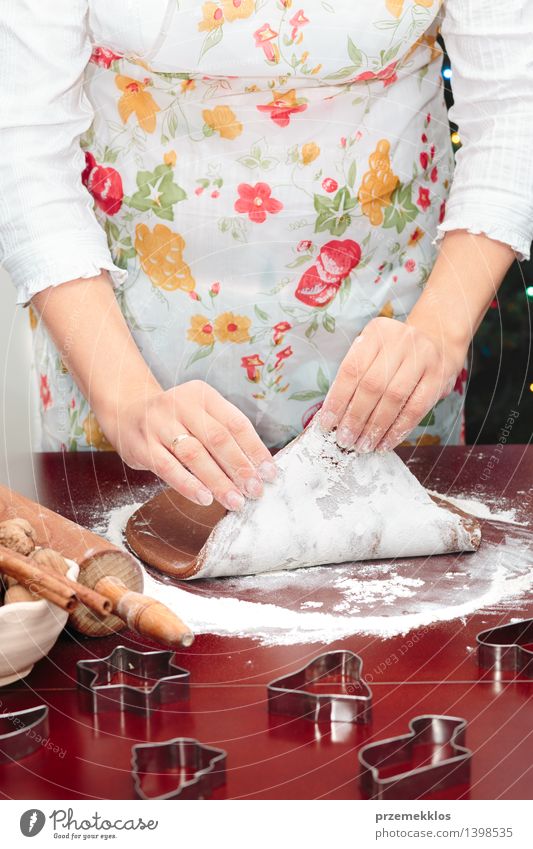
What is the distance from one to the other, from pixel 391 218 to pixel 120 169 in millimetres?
314

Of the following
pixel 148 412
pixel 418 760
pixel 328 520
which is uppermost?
pixel 148 412

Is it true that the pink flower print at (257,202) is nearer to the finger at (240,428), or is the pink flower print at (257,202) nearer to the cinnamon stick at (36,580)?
the finger at (240,428)

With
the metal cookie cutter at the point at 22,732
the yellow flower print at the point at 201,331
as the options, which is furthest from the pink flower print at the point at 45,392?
the metal cookie cutter at the point at 22,732

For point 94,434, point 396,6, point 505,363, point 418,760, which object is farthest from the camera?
point 505,363

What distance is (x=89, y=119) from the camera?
1047 millimetres

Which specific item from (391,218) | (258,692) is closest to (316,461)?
(258,692)

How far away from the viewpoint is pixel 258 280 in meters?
1.15

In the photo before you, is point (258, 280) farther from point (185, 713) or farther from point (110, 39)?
point (185, 713)

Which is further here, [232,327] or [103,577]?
[232,327]

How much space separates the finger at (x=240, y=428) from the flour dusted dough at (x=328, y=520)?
4 centimetres

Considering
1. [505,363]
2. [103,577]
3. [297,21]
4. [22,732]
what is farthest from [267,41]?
[505,363]

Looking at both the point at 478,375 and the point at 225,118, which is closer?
the point at 225,118

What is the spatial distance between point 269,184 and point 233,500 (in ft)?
1.36

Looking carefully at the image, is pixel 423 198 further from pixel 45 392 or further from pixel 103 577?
pixel 103 577
